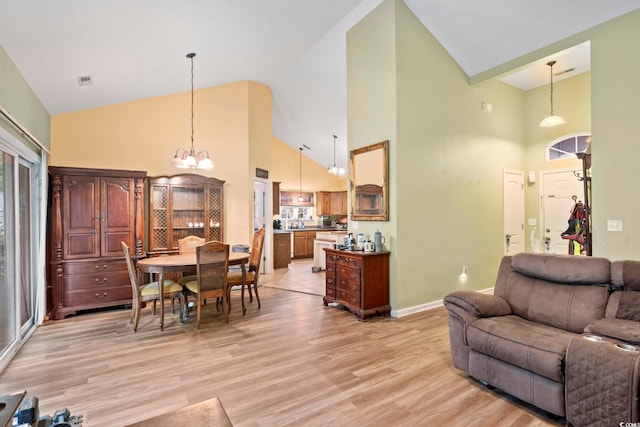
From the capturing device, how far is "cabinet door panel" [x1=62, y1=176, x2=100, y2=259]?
4.30m

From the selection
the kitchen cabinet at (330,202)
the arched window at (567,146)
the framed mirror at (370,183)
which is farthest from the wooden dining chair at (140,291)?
the kitchen cabinet at (330,202)

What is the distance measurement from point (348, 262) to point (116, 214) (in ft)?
11.0

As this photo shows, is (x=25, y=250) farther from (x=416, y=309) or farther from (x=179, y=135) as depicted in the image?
(x=416, y=309)

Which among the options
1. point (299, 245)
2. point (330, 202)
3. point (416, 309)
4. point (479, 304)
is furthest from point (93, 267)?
point (330, 202)

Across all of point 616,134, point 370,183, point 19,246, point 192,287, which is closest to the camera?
point 19,246

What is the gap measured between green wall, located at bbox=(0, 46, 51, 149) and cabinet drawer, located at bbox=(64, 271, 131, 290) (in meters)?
1.87

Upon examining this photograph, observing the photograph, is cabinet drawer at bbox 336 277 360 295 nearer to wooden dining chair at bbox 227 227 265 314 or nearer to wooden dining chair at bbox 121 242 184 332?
wooden dining chair at bbox 227 227 265 314

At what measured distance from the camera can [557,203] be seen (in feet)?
19.1

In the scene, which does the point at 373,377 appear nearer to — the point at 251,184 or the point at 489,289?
the point at 489,289

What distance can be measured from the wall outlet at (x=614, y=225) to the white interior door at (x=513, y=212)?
1.90 meters

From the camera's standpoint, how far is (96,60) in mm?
3533

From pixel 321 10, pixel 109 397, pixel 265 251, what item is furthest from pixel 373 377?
pixel 265 251

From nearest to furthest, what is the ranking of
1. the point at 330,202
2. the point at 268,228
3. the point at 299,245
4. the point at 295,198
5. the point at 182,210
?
the point at 182,210, the point at 268,228, the point at 299,245, the point at 295,198, the point at 330,202

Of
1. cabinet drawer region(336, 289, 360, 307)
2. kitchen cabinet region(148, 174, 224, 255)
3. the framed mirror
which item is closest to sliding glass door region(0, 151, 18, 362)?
kitchen cabinet region(148, 174, 224, 255)
